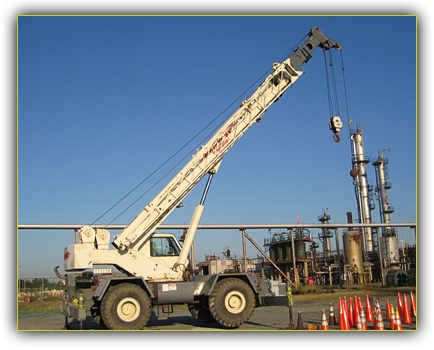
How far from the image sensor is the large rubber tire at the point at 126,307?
13.8 metres

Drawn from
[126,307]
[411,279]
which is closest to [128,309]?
[126,307]

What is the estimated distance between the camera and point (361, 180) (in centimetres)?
5372

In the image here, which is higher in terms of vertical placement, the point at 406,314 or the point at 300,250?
the point at 300,250

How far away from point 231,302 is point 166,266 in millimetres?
2714

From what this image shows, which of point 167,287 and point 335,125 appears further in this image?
point 335,125

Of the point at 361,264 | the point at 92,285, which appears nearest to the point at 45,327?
the point at 92,285

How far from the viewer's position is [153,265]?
621 inches

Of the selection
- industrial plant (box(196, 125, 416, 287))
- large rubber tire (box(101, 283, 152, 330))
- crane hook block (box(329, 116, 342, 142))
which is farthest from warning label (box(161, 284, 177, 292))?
industrial plant (box(196, 125, 416, 287))

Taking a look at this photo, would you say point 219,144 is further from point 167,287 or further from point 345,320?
point 345,320

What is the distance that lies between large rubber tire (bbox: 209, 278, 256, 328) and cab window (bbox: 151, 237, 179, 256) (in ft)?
7.74

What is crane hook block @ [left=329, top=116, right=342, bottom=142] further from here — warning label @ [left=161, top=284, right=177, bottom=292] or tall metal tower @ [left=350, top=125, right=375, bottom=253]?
tall metal tower @ [left=350, top=125, right=375, bottom=253]

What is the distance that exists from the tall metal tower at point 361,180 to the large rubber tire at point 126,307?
139 ft

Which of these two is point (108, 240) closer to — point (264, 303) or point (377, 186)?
point (264, 303)

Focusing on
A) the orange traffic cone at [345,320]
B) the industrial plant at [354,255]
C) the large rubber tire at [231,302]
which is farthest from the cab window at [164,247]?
the industrial plant at [354,255]
